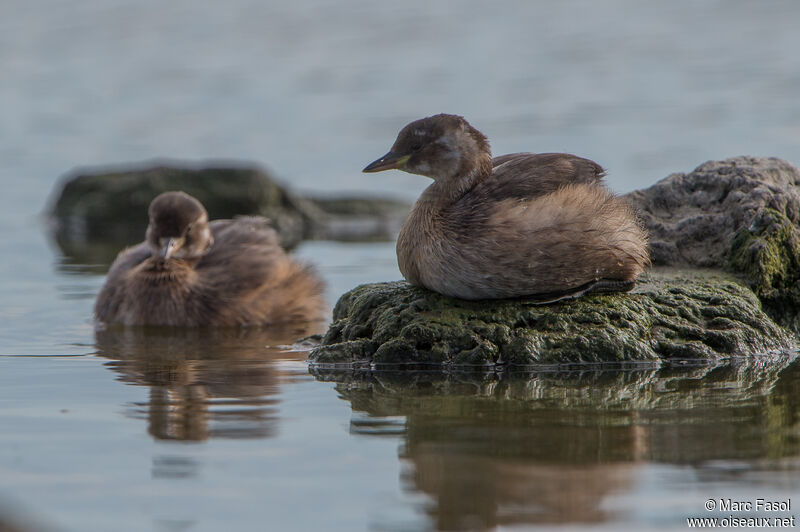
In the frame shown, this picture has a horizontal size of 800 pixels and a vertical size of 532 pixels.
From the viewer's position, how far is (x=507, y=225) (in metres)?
7.51

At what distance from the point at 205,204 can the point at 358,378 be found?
29.7 ft

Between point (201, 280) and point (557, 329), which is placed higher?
point (201, 280)

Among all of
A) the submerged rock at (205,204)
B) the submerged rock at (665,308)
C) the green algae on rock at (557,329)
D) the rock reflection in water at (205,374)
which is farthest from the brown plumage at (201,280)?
the submerged rock at (205,204)

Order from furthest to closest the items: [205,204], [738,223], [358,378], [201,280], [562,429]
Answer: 1. [205,204]
2. [201,280]
3. [738,223]
4. [358,378]
5. [562,429]

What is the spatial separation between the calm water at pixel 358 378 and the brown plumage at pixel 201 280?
13.8 inches

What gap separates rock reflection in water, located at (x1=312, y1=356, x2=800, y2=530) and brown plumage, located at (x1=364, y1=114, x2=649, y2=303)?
0.64 metres

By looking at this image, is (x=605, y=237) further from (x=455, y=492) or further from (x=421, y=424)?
(x=455, y=492)

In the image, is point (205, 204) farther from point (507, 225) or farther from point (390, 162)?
point (507, 225)

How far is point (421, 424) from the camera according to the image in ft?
20.8

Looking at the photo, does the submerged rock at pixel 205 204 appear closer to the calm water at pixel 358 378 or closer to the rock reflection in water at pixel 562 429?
the calm water at pixel 358 378

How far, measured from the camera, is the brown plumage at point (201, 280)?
10.5 metres

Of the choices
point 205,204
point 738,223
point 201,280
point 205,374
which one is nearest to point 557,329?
point 738,223

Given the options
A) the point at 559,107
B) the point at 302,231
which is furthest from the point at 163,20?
the point at 302,231

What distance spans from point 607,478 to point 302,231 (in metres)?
10.8
